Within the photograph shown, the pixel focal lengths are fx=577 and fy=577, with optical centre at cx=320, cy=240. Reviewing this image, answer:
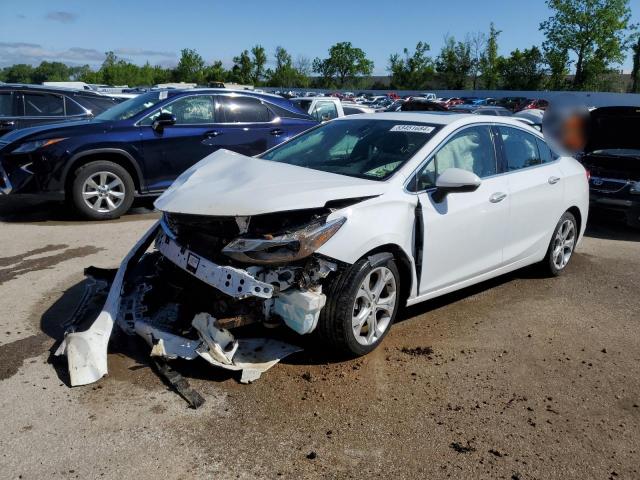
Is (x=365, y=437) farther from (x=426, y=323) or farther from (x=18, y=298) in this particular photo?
(x=18, y=298)

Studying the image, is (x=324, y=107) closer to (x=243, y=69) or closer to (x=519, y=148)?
(x=519, y=148)

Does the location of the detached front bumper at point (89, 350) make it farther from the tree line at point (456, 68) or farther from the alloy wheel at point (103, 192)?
the tree line at point (456, 68)

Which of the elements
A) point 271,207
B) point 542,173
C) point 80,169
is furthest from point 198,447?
point 80,169

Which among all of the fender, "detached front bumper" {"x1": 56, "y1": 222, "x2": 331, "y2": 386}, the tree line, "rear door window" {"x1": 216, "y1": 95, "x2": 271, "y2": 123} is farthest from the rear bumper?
the tree line

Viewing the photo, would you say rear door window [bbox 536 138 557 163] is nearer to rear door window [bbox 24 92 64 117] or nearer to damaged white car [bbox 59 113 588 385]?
damaged white car [bbox 59 113 588 385]

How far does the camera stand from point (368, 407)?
3338mm

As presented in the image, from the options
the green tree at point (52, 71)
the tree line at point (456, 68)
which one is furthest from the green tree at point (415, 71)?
the green tree at point (52, 71)

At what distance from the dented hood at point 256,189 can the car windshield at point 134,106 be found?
14.3 feet

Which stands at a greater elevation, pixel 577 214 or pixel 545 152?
pixel 545 152

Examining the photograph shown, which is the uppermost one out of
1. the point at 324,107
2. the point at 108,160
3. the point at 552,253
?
the point at 324,107

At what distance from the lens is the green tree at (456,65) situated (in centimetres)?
7056

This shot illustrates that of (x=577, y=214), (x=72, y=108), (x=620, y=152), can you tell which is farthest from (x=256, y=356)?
(x=72, y=108)

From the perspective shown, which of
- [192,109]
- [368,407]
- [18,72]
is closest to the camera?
[368,407]

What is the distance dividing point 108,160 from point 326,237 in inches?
213
